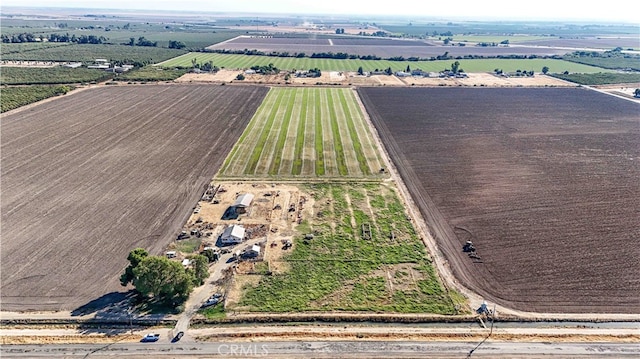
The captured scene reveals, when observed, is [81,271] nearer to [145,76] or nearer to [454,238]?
[454,238]

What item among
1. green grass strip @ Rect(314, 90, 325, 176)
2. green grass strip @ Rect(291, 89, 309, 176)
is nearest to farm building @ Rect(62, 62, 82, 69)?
green grass strip @ Rect(291, 89, 309, 176)

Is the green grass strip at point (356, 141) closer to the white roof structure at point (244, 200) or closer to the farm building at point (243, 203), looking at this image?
the white roof structure at point (244, 200)

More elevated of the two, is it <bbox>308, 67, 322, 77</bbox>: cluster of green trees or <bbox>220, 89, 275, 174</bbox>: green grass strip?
<bbox>308, 67, 322, 77</bbox>: cluster of green trees

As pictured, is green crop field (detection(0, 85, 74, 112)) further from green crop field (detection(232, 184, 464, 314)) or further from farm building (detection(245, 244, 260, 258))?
green crop field (detection(232, 184, 464, 314))

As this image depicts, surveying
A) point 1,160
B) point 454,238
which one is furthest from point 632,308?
point 1,160

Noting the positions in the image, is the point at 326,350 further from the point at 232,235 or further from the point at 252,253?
the point at 232,235

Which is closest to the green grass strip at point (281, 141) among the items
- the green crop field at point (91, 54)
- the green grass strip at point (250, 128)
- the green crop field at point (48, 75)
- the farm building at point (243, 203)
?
the green grass strip at point (250, 128)
